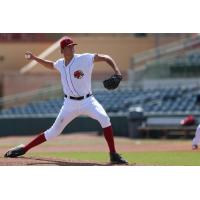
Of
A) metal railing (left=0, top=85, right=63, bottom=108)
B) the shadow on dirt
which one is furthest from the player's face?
metal railing (left=0, top=85, right=63, bottom=108)

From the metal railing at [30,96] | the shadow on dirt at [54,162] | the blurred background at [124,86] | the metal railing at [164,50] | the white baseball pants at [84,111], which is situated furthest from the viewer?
the metal railing at [164,50]

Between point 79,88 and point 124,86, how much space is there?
39.1 ft

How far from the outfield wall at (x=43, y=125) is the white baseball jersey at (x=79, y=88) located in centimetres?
854

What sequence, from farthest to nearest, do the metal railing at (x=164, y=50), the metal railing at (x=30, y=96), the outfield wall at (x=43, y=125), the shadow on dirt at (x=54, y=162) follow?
the metal railing at (x=164, y=50) → the metal railing at (x=30, y=96) → the outfield wall at (x=43, y=125) → the shadow on dirt at (x=54, y=162)

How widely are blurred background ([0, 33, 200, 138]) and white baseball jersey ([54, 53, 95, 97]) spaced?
7.51 m

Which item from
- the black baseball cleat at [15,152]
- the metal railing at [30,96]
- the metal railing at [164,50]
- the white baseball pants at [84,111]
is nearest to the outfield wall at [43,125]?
the metal railing at [30,96]

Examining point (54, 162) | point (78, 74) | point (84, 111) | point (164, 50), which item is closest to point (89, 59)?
point (78, 74)

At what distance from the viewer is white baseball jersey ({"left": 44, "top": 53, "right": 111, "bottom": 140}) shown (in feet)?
22.9

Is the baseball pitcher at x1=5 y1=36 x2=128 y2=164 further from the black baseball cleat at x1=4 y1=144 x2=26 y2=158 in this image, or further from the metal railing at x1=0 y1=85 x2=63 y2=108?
the metal railing at x1=0 y1=85 x2=63 y2=108

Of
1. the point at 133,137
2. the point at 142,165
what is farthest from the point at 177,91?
the point at 142,165

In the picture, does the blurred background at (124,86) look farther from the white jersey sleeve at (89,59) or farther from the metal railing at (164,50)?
the white jersey sleeve at (89,59)

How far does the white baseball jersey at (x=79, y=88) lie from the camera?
696 centimetres

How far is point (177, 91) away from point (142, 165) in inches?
431

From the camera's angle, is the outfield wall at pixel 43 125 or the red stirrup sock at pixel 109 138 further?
the outfield wall at pixel 43 125
